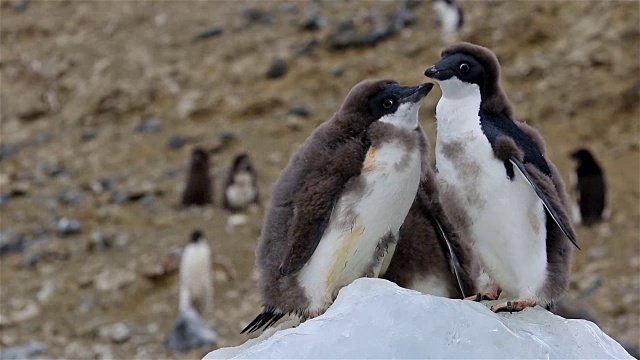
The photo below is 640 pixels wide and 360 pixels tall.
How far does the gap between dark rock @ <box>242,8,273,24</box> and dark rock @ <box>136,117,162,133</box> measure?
2343 millimetres

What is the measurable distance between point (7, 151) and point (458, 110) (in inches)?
472

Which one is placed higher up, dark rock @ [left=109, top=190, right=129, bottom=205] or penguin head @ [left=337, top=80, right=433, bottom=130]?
penguin head @ [left=337, top=80, right=433, bottom=130]

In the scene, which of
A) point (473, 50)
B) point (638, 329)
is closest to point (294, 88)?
point (638, 329)

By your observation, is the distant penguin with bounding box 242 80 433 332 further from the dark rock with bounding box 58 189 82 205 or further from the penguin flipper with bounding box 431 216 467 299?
the dark rock with bounding box 58 189 82 205

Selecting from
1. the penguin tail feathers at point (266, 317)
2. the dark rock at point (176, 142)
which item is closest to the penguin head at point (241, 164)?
the dark rock at point (176, 142)

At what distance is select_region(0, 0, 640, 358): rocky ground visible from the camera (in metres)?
9.38

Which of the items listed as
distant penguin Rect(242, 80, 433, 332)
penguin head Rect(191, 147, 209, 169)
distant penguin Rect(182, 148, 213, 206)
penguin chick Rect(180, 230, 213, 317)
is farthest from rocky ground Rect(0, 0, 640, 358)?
distant penguin Rect(242, 80, 433, 332)

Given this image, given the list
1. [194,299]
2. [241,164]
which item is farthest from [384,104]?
[241,164]

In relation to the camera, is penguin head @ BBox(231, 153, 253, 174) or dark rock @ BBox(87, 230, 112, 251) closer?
dark rock @ BBox(87, 230, 112, 251)

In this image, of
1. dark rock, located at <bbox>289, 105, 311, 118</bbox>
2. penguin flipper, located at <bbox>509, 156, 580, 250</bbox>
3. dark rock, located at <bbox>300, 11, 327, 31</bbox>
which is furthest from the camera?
dark rock, located at <bbox>300, 11, 327, 31</bbox>

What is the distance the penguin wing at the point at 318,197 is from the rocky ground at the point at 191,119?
579 cm

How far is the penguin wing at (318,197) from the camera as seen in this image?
243 centimetres

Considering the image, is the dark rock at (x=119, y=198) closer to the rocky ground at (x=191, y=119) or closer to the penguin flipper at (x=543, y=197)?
the rocky ground at (x=191, y=119)

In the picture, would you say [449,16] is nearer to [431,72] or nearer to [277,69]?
[277,69]
